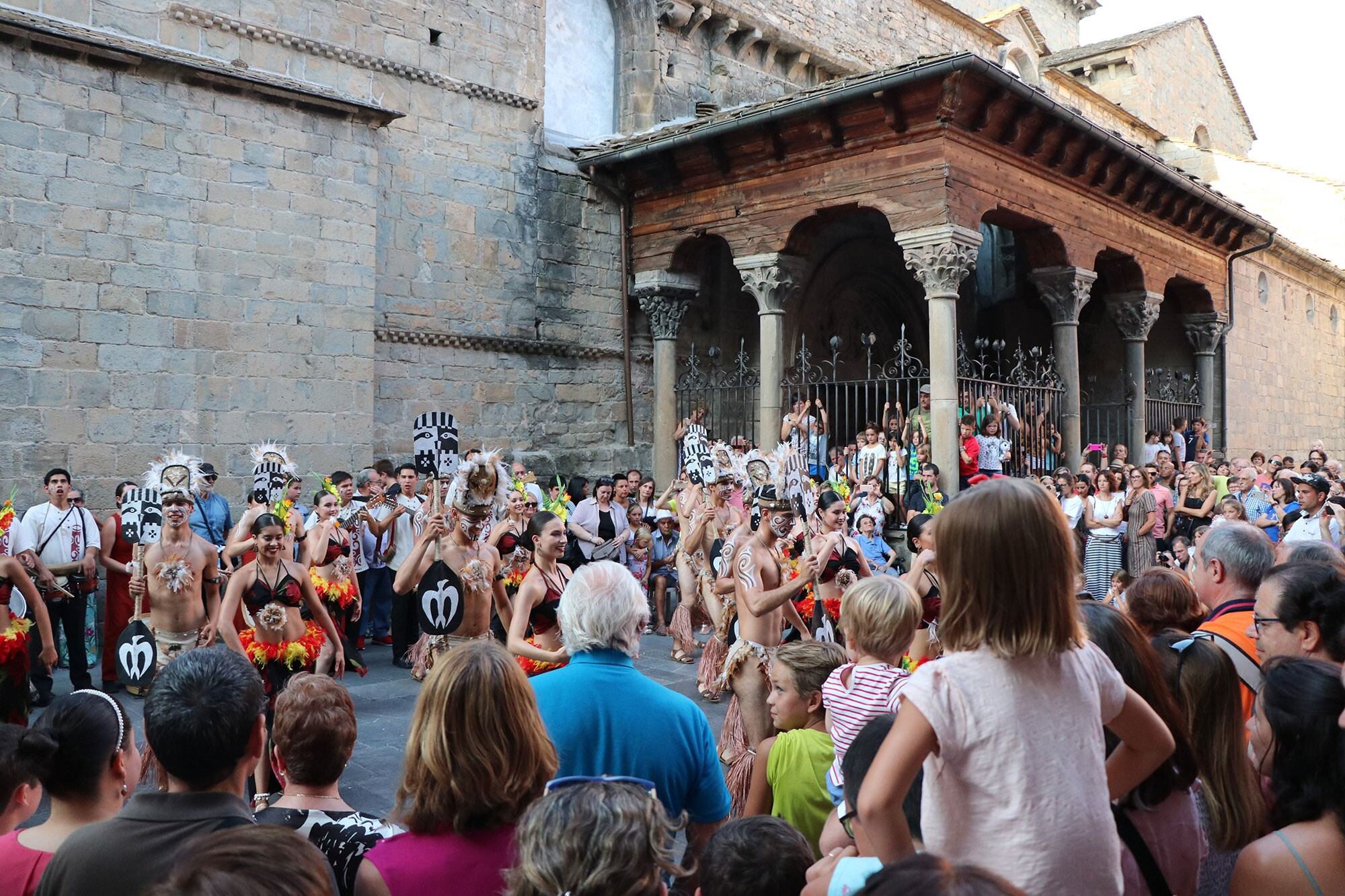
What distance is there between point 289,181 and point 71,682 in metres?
5.76

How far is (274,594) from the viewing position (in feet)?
18.9

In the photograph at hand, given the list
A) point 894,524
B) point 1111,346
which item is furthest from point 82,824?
point 1111,346

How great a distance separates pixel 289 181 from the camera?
438 inches

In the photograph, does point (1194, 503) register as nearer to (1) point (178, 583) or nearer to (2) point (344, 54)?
(1) point (178, 583)

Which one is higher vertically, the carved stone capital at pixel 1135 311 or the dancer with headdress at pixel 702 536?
the carved stone capital at pixel 1135 311

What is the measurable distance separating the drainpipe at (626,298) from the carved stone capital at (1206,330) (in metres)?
10.9

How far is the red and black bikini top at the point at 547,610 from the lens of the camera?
548 centimetres

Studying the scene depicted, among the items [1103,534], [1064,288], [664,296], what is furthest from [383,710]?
[1064,288]

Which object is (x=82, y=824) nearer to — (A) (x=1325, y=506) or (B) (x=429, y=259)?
(A) (x=1325, y=506)

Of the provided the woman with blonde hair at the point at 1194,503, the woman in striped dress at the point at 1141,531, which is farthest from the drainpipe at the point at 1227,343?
the woman in striped dress at the point at 1141,531

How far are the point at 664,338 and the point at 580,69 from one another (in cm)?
430

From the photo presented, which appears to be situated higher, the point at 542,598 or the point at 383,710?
the point at 542,598

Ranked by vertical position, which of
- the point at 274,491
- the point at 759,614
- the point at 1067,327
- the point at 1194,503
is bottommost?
the point at 759,614

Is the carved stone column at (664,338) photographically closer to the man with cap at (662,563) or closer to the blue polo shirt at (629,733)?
the man with cap at (662,563)
